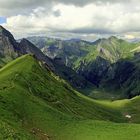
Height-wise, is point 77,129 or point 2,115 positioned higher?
point 2,115

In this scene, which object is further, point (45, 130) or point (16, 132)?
point (45, 130)

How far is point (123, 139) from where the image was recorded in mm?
111625

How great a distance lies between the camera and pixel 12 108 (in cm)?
13550

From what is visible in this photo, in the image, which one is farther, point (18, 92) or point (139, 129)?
point (18, 92)

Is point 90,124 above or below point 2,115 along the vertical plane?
below

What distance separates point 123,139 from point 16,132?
33.6m

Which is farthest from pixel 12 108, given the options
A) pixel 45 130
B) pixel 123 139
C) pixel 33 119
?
pixel 123 139

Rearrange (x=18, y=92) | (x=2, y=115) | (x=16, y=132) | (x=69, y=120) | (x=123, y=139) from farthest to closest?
(x=18, y=92) < (x=69, y=120) < (x=2, y=115) < (x=123, y=139) < (x=16, y=132)

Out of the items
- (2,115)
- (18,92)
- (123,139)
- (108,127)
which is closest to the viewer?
(123,139)

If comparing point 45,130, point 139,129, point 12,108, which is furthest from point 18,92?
point 139,129

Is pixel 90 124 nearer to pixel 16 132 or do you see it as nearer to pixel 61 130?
pixel 61 130

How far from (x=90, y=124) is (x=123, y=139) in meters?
24.5

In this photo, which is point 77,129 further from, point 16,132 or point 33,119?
point 16,132

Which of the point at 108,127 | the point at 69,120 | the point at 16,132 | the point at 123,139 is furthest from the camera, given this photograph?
the point at 69,120
